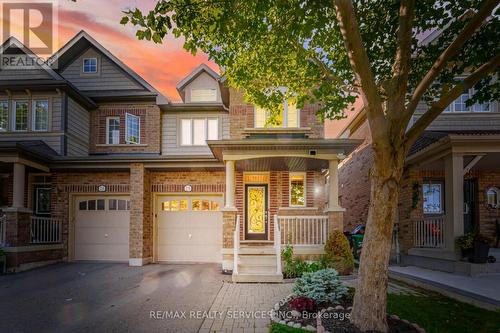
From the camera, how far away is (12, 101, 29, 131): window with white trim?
13.7 metres

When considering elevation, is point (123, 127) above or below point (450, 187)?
above

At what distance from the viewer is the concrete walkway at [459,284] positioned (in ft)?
21.7

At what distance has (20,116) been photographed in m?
13.7

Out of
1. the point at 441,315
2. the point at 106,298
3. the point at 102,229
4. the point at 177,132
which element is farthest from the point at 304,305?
the point at 177,132

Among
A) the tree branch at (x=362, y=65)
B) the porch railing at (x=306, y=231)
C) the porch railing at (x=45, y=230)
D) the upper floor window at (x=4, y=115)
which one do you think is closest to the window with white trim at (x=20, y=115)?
the upper floor window at (x=4, y=115)

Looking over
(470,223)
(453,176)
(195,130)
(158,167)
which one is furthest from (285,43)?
(470,223)

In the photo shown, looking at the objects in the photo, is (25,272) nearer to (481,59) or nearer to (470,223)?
(481,59)

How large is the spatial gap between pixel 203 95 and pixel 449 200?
417 inches

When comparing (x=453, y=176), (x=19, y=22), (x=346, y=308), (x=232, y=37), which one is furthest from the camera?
(x=19, y=22)

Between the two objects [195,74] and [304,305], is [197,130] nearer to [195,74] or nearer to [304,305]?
[195,74]

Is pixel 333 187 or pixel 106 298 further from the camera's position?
pixel 333 187

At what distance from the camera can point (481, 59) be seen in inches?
262

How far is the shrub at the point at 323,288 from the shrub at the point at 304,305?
0.33 meters

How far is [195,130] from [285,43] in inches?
334
